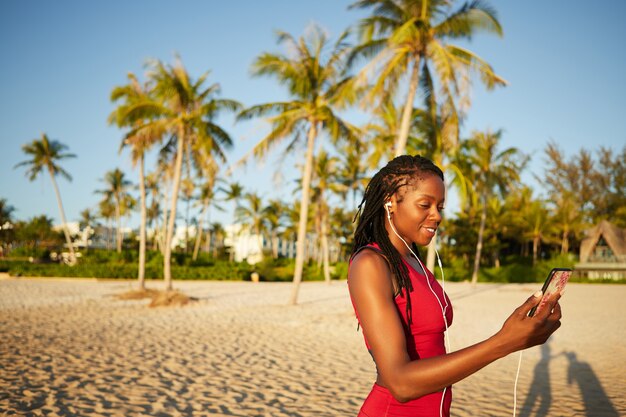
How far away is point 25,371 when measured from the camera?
6.82 meters

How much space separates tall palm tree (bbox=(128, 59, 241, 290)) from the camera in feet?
58.9

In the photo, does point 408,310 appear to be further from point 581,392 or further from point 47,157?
point 47,157

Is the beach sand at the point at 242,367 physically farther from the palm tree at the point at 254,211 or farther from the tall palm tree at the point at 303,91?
the palm tree at the point at 254,211

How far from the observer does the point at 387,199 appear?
1.61 m

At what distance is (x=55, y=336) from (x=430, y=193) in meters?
10.5

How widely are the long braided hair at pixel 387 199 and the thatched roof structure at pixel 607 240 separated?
4107 cm

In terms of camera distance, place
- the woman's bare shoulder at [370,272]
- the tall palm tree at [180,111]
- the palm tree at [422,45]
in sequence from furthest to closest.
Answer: the tall palm tree at [180,111], the palm tree at [422,45], the woman's bare shoulder at [370,272]

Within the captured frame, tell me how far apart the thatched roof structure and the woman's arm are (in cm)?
4140

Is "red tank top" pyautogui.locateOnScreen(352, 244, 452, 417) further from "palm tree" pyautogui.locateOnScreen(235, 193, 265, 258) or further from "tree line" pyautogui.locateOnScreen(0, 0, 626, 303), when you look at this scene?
"palm tree" pyautogui.locateOnScreen(235, 193, 265, 258)

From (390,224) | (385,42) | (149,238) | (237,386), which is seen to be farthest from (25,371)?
(149,238)

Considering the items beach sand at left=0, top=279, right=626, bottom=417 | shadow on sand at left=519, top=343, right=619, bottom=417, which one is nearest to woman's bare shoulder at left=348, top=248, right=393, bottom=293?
beach sand at left=0, top=279, right=626, bottom=417

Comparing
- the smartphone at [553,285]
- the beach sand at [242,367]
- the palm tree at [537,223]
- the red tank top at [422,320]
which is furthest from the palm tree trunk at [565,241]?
the smartphone at [553,285]

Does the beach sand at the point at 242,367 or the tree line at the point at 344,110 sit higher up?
the tree line at the point at 344,110

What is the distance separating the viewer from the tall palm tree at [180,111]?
58.9 ft
